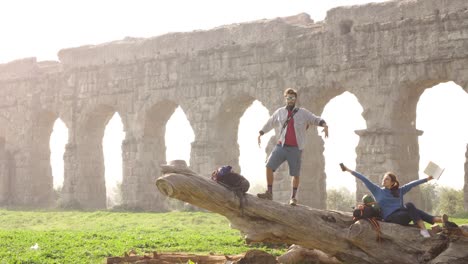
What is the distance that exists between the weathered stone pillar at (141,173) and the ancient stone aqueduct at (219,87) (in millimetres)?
36

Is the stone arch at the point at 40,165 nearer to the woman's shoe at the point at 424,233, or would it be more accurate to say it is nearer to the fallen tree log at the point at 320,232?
the fallen tree log at the point at 320,232

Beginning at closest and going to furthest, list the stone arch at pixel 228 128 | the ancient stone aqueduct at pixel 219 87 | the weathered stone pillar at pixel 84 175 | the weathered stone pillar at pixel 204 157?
1. the ancient stone aqueduct at pixel 219 87
2. the weathered stone pillar at pixel 204 157
3. the stone arch at pixel 228 128
4. the weathered stone pillar at pixel 84 175

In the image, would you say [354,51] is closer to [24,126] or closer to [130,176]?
[130,176]

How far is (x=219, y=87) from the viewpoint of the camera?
22.0 meters

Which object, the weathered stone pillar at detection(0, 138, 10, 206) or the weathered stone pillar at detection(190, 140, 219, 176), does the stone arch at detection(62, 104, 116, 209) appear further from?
the weathered stone pillar at detection(190, 140, 219, 176)

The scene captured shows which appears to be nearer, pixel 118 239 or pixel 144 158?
pixel 118 239

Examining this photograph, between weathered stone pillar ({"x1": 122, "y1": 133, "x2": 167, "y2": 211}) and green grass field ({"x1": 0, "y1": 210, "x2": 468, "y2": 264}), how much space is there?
3.10 meters

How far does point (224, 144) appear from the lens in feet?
73.6

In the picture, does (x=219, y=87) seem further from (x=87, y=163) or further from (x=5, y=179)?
(x=5, y=179)

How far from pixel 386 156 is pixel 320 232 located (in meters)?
10.0

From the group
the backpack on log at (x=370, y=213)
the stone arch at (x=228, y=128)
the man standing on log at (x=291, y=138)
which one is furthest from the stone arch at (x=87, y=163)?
the backpack on log at (x=370, y=213)

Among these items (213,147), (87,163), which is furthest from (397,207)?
(87,163)

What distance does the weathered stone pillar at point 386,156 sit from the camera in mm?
18484

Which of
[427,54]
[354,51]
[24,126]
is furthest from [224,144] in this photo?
[24,126]
